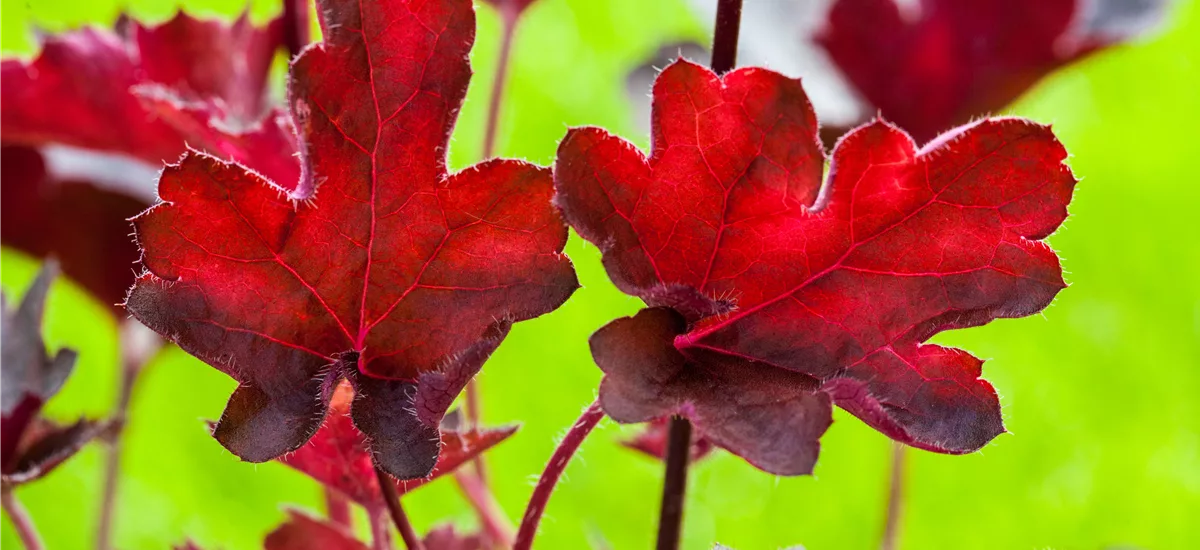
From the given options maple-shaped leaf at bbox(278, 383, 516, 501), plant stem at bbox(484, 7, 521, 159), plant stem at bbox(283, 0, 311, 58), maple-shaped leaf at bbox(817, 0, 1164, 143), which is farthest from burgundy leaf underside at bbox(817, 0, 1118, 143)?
Answer: maple-shaped leaf at bbox(278, 383, 516, 501)

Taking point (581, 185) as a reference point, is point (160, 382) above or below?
above

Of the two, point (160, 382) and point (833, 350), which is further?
point (160, 382)

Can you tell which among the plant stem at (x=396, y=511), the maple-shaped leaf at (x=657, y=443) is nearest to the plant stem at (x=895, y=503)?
the maple-shaped leaf at (x=657, y=443)

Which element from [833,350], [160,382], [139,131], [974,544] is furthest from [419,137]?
[160,382]

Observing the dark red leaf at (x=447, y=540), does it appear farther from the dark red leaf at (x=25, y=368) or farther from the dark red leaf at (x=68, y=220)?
the dark red leaf at (x=68, y=220)

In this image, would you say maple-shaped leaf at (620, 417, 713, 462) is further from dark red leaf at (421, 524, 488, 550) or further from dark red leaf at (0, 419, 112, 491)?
dark red leaf at (0, 419, 112, 491)

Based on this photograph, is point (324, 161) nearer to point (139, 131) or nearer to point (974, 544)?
point (139, 131)
